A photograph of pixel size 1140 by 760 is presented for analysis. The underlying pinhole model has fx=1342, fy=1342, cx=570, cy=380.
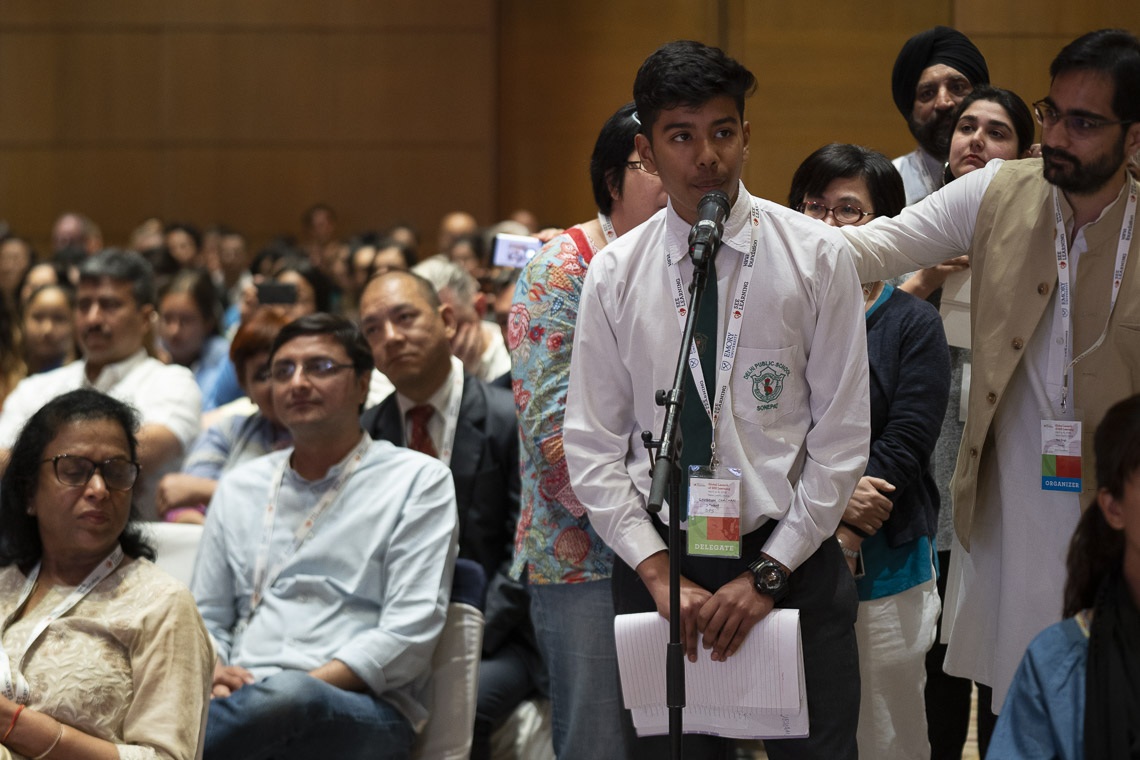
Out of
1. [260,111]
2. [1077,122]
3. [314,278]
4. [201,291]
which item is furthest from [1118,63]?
[260,111]

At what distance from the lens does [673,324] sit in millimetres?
2090

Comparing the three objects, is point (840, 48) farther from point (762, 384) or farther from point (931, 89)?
point (762, 384)

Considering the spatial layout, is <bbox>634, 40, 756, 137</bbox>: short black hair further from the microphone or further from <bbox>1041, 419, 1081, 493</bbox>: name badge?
<bbox>1041, 419, 1081, 493</bbox>: name badge

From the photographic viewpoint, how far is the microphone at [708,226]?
1.86m

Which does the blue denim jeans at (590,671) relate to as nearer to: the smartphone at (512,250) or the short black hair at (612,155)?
the short black hair at (612,155)

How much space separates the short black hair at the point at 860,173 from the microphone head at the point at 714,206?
2.26 ft

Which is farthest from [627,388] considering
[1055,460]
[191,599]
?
[191,599]

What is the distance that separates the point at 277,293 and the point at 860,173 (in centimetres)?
259

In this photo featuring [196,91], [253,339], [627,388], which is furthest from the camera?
[196,91]

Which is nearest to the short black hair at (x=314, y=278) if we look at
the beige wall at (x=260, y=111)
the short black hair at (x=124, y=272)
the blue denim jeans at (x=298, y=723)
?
the short black hair at (x=124, y=272)

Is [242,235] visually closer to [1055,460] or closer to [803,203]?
[803,203]

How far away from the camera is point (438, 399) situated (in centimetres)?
355

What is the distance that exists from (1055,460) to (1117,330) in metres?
0.23

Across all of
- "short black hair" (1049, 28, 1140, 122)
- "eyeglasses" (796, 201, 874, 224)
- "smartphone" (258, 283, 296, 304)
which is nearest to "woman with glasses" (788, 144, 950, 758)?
"eyeglasses" (796, 201, 874, 224)
